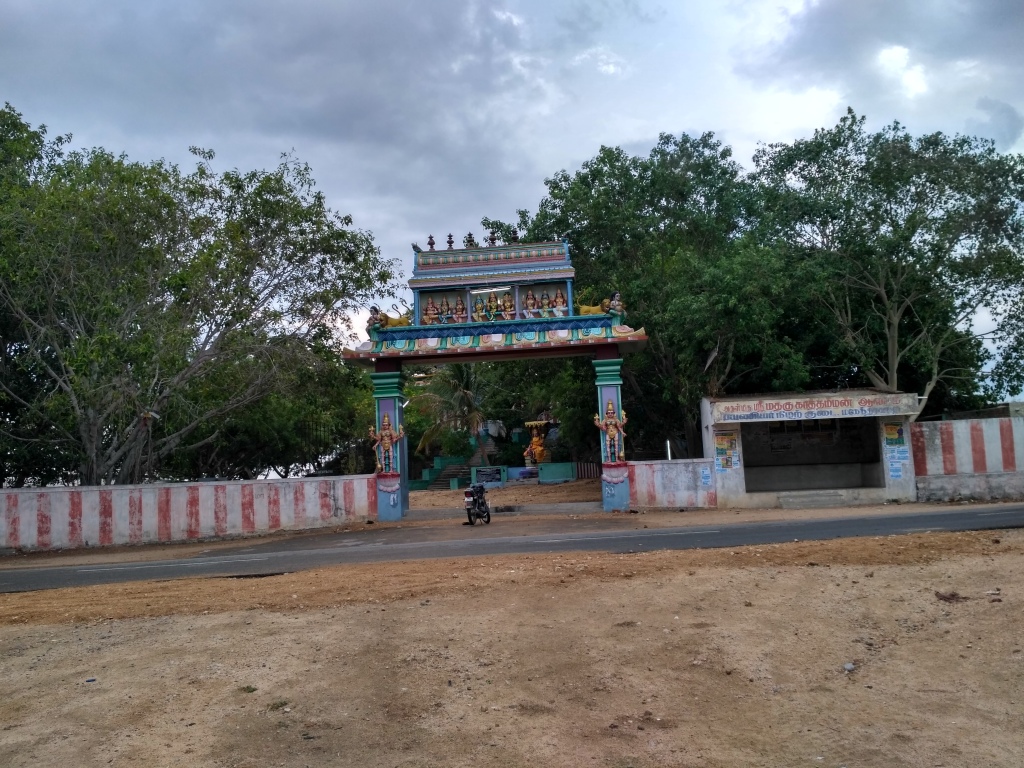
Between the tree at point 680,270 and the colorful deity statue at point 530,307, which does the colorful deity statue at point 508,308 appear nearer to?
the colorful deity statue at point 530,307

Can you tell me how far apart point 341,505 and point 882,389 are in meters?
15.4

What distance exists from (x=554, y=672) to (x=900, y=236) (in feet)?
65.5

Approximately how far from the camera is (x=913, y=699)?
5.43m

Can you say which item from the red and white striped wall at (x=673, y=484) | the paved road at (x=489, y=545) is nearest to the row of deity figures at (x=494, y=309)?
the red and white striped wall at (x=673, y=484)

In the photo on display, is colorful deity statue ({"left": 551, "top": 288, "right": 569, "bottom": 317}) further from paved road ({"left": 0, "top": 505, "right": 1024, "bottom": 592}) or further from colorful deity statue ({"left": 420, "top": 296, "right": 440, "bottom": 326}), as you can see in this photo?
paved road ({"left": 0, "top": 505, "right": 1024, "bottom": 592})

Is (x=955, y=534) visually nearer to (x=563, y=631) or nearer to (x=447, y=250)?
(x=563, y=631)

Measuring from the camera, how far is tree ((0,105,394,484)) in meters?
18.6

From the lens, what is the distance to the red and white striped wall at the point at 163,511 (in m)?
19.2

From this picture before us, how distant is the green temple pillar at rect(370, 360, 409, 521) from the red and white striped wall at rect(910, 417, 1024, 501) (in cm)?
1372

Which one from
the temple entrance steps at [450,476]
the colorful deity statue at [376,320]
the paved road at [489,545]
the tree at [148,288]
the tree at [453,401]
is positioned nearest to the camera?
the paved road at [489,545]

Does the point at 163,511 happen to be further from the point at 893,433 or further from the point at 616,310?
the point at 893,433

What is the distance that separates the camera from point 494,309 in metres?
22.6

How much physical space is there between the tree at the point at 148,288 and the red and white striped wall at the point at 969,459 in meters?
15.5

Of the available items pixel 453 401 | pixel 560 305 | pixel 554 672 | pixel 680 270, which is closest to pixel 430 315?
pixel 560 305
